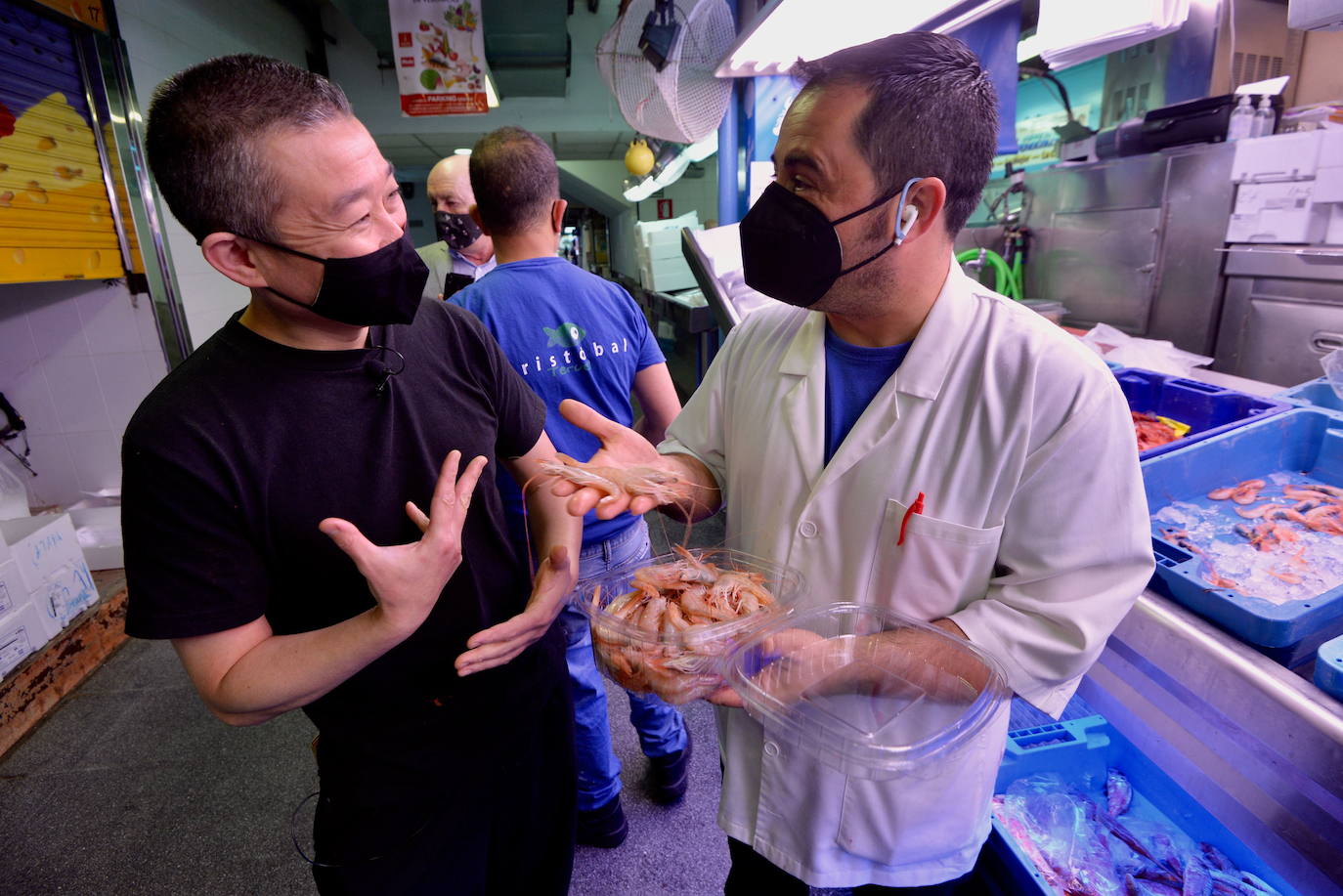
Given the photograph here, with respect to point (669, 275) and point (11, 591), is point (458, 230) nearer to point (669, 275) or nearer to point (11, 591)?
point (11, 591)

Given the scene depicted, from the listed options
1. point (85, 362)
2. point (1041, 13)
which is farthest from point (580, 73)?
point (1041, 13)

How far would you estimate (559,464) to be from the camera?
147 cm

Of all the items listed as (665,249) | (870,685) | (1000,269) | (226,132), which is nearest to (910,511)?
(870,685)

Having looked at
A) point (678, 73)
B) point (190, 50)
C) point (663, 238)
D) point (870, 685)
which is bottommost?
point (870, 685)

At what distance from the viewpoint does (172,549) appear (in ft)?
3.62

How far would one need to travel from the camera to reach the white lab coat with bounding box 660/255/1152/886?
3.59ft

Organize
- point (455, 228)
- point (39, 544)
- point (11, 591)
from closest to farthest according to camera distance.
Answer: point (11, 591) → point (39, 544) → point (455, 228)

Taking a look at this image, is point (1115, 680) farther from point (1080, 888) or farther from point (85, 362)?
point (85, 362)

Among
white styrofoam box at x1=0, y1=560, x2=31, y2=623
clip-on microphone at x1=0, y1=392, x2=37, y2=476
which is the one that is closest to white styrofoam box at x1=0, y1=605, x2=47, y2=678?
white styrofoam box at x1=0, y1=560, x2=31, y2=623

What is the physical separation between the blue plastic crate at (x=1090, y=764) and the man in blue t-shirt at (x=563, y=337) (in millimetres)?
1096

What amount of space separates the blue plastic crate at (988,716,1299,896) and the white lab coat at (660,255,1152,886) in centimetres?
45

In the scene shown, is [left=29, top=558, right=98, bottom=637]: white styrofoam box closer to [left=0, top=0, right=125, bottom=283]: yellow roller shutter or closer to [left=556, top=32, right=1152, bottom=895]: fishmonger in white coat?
[left=0, top=0, right=125, bottom=283]: yellow roller shutter

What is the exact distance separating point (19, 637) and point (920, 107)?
13.7ft

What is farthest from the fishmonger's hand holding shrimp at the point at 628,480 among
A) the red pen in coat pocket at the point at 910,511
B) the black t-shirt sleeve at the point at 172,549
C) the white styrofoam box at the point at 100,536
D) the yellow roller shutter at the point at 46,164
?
the white styrofoam box at the point at 100,536
